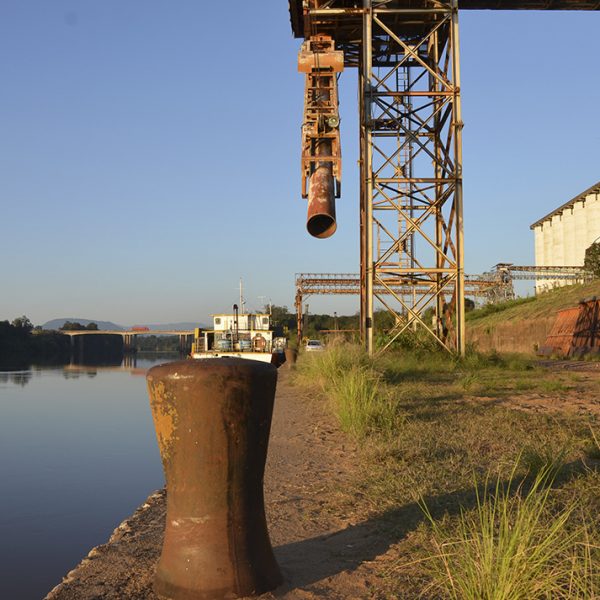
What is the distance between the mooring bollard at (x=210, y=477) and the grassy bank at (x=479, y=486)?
2.97 ft

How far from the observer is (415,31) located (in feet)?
70.1

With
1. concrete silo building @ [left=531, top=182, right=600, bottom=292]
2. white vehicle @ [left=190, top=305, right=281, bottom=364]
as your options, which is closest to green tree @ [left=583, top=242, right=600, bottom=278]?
concrete silo building @ [left=531, top=182, right=600, bottom=292]

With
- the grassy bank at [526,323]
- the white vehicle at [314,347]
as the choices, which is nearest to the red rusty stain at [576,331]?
the grassy bank at [526,323]

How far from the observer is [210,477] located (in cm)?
369

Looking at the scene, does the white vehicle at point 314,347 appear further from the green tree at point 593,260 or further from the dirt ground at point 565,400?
the green tree at point 593,260

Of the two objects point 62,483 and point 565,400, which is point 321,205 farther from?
point 62,483

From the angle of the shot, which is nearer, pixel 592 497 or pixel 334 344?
pixel 592 497

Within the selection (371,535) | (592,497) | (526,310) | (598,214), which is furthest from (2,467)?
(598,214)

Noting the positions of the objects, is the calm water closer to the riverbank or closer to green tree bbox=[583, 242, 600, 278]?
the riverbank

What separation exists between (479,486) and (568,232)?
5872 cm

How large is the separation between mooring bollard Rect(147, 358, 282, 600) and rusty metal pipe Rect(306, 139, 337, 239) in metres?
11.8

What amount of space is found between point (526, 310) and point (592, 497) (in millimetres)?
29876

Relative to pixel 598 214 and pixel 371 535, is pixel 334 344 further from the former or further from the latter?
pixel 598 214

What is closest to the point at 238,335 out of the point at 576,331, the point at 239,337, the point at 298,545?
the point at 239,337
